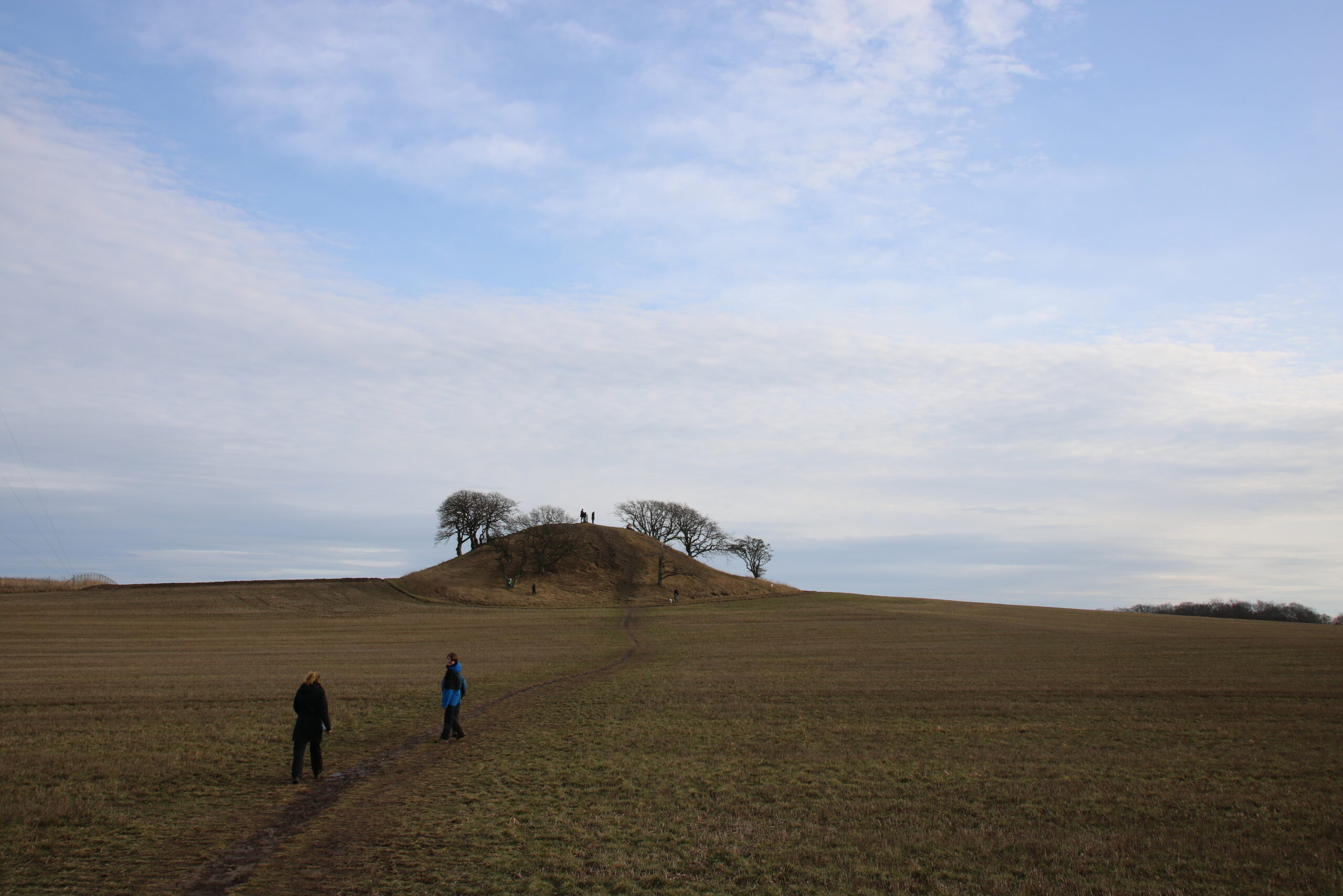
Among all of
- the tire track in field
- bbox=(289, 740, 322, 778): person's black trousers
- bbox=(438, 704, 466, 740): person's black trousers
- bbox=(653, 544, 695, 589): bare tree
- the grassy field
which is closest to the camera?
the tire track in field

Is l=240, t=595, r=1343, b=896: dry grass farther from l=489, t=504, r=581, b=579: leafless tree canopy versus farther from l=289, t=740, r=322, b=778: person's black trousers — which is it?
l=489, t=504, r=581, b=579: leafless tree canopy

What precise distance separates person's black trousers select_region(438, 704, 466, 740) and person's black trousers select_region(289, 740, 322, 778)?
12.2 ft

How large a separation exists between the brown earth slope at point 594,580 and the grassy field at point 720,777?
46583 millimetres

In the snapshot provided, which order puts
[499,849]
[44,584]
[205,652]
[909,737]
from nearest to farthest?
[499,849] < [909,737] < [205,652] < [44,584]

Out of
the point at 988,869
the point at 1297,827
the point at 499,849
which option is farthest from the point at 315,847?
the point at 1297,827

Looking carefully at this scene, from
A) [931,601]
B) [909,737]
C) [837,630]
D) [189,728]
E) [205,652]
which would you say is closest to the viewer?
[909,737]

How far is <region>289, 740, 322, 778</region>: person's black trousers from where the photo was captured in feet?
51.8

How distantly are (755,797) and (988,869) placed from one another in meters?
4.66

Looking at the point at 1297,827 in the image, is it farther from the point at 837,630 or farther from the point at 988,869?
the point at 837,630

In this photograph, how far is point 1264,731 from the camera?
781 inches

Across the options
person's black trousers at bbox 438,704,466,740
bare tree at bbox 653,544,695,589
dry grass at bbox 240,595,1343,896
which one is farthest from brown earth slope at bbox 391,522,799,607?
person's black trousers at bbox 438,704,466,740

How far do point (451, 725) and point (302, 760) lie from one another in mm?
4140

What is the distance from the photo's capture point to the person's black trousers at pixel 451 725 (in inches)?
782

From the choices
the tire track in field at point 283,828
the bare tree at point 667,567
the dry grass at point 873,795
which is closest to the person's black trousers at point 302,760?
the tire track in field at point 283,828
